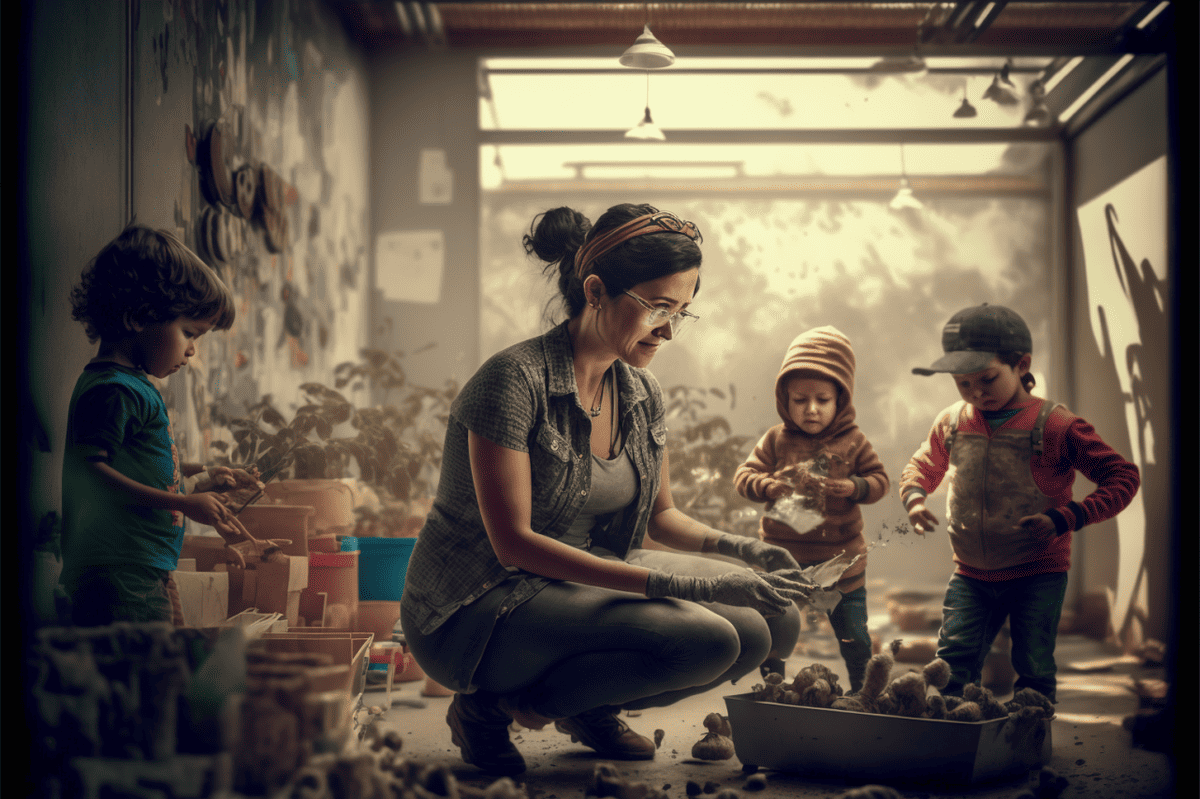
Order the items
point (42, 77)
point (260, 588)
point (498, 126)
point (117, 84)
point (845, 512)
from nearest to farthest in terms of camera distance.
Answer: point (42, 77)
point (117, 84)
point (260, 588)
point (845, 512)
point (498, 126)

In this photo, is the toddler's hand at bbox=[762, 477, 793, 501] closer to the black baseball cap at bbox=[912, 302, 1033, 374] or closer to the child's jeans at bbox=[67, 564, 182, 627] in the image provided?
the black baseball cap at bbox=[912, 302, 1033, 374]

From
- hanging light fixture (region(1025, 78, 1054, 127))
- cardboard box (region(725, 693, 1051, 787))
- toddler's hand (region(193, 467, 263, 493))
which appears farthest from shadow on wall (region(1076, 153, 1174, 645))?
toddler's hand (region(193, 467, 263, 493))

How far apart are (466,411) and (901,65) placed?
3.44 meters

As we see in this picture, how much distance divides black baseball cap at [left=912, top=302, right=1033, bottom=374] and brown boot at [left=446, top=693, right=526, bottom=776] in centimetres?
132

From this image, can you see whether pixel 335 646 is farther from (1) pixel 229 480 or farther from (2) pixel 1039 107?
(2) pixel 1039 107

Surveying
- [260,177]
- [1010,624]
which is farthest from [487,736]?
[260,177]

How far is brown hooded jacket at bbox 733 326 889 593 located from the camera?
2637 millimetres

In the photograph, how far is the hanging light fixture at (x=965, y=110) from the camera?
443 centimetres

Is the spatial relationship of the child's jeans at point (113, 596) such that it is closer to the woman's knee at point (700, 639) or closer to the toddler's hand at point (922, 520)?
the woman's knee at point (700, 639)

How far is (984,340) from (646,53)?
5.36 ft

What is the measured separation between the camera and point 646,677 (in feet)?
6.16

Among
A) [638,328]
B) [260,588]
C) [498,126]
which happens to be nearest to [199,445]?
[260,588]

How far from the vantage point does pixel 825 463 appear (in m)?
2.71

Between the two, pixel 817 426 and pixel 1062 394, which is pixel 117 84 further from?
pixel 1062 394
